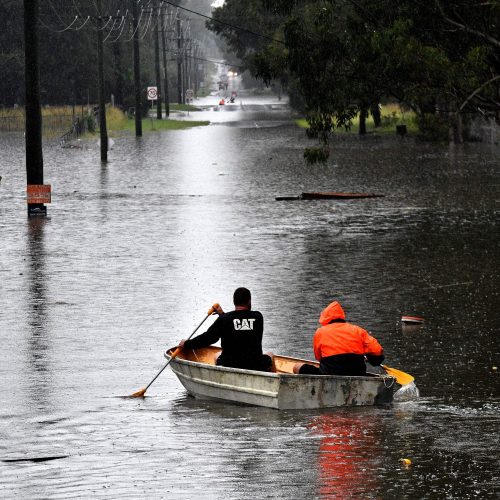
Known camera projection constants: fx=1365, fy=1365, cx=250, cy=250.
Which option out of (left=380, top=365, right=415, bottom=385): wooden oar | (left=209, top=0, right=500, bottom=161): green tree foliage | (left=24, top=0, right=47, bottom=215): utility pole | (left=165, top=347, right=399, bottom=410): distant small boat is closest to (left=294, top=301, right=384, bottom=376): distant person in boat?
(left=165, top=347, right=399, bottom=410): distant small boat

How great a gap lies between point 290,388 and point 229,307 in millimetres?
6257

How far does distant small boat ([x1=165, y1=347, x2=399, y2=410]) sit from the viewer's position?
11.8 metres

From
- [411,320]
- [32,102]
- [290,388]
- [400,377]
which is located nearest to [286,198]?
[32,102]

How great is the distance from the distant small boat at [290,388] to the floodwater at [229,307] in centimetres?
13

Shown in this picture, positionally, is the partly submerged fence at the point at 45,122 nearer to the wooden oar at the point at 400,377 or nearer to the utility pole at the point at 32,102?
the utility pole at the point at 32,102

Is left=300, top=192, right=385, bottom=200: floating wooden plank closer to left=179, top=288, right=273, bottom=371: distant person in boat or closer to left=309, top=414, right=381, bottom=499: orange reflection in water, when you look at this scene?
left=179, top=288, right=273, bottom=371: distant person in boat

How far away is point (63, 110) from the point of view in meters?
92.5

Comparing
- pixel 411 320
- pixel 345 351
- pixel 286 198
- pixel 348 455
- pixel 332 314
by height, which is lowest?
pixel 411 320

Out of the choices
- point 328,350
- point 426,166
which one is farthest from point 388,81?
point 328,350

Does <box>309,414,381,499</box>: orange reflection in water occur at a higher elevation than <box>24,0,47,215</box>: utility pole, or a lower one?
lower

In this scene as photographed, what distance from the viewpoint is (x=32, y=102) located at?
31.3 metres

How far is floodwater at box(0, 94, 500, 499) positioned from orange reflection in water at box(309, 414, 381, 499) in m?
0.02

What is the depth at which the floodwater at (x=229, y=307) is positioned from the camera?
9.55 meters

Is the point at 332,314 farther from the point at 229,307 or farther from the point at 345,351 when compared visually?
the point at 229,307
